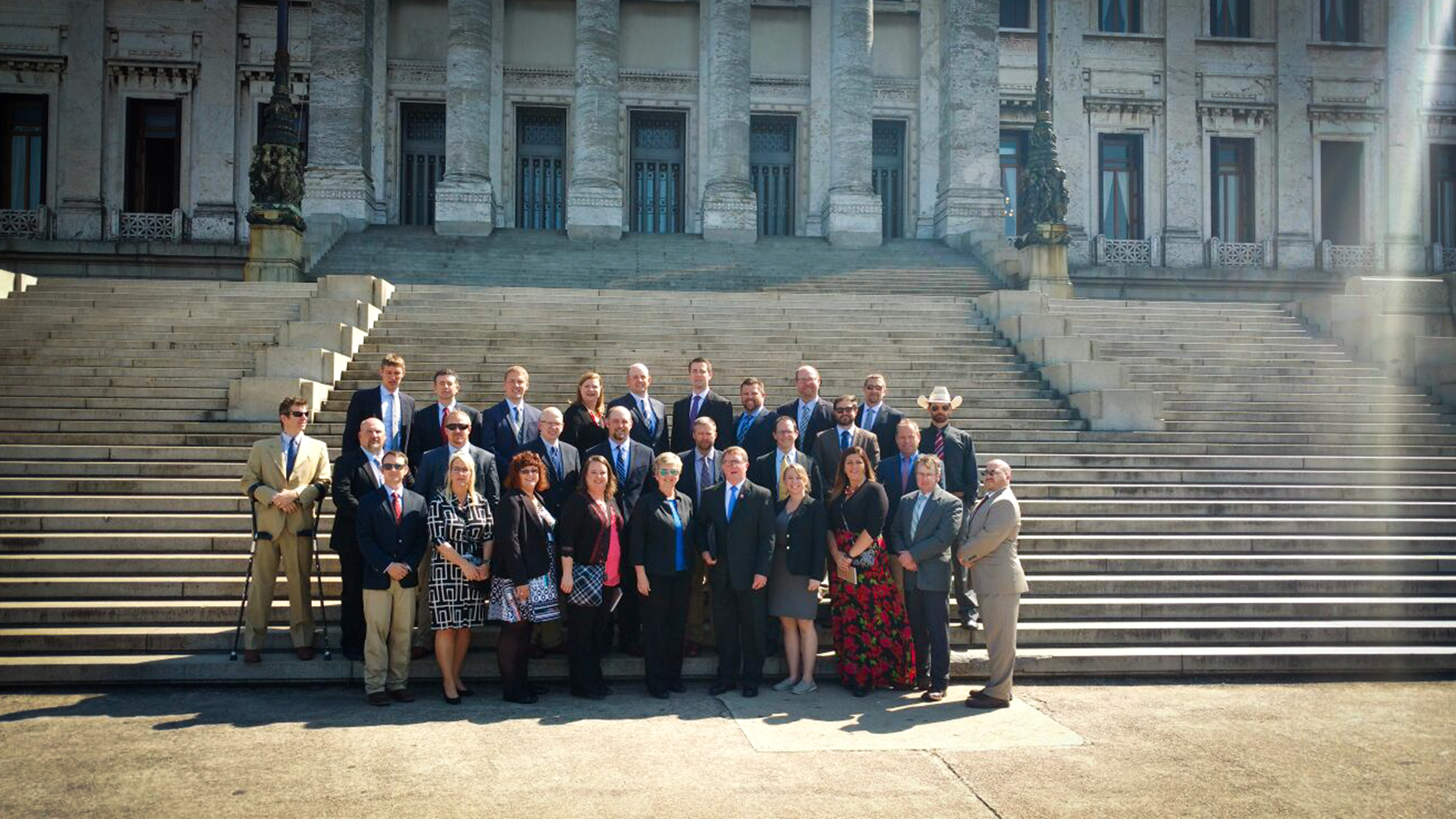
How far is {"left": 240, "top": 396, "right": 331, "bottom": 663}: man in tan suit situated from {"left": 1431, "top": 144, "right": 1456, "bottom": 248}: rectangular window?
111ft

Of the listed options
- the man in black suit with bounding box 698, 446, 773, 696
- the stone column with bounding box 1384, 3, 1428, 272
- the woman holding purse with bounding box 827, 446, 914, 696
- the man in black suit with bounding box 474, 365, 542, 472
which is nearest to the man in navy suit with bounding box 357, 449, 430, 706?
the man in black suit with bounding box 474, 365, 542, 472

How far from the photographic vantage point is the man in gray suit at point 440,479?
328 inches

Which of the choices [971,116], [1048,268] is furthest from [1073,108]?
[1048,268]

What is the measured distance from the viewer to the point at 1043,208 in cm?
2188

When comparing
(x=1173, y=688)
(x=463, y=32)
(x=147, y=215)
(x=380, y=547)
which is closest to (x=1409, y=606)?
(x=1173, y=688)

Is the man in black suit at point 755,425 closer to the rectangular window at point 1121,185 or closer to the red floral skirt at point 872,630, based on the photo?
the red floral skirt at point 872,630

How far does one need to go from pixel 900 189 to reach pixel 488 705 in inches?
969

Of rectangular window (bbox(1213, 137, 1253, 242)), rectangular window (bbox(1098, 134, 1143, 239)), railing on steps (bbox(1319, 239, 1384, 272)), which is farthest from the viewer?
rectangular window (bbox(1213, 137, 1253, 242))

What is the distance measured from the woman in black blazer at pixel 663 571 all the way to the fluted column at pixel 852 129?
20.1 meters

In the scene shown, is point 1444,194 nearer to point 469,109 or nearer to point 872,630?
point 469,109

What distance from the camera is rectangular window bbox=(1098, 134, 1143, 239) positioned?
3188 centimetres

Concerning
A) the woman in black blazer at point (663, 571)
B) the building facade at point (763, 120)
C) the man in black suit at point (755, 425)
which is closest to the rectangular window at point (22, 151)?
the building facade at point (763, 120)

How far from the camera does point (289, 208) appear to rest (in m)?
20.7

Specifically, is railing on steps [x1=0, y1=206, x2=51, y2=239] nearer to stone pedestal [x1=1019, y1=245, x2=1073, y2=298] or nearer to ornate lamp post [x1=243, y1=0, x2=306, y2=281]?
ornate lamp post [x1=243, y1=0, x2=306, y2=281]
